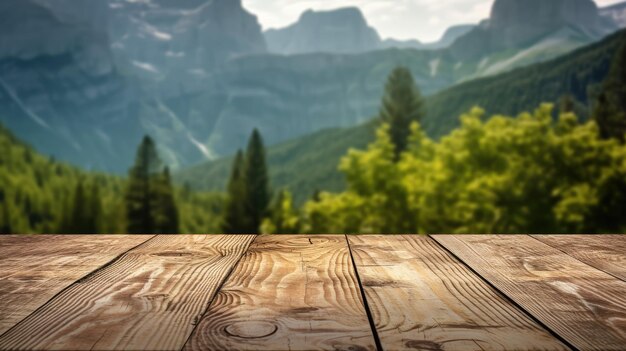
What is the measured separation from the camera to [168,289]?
1.67 meters

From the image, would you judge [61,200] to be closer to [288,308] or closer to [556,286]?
[288,308]

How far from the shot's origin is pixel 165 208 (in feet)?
177

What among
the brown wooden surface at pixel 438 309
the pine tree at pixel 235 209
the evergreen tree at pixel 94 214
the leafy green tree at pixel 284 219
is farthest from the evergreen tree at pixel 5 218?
the brown wooden surface at pixel 438 309

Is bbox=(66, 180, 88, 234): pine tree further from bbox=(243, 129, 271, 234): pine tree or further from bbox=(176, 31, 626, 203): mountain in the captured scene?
bbox=(176, 31, 626, 203): mountain

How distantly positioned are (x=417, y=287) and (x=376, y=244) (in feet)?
2.49

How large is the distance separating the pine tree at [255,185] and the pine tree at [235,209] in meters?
0.57

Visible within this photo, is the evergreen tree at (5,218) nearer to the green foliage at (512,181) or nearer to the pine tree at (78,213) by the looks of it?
the pine tree at (78,213)

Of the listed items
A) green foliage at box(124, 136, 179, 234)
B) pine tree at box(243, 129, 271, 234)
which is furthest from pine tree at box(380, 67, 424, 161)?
green foliage at box(124, 136, 179, 234)

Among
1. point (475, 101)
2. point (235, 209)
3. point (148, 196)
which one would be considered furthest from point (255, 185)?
point (475, 101)

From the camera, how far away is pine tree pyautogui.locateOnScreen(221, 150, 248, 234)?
56125mm

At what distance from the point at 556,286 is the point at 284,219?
4406cm

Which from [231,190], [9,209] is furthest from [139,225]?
[9,209]

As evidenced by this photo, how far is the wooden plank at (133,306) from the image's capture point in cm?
123

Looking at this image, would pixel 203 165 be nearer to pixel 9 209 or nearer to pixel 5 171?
pixel 5 171
